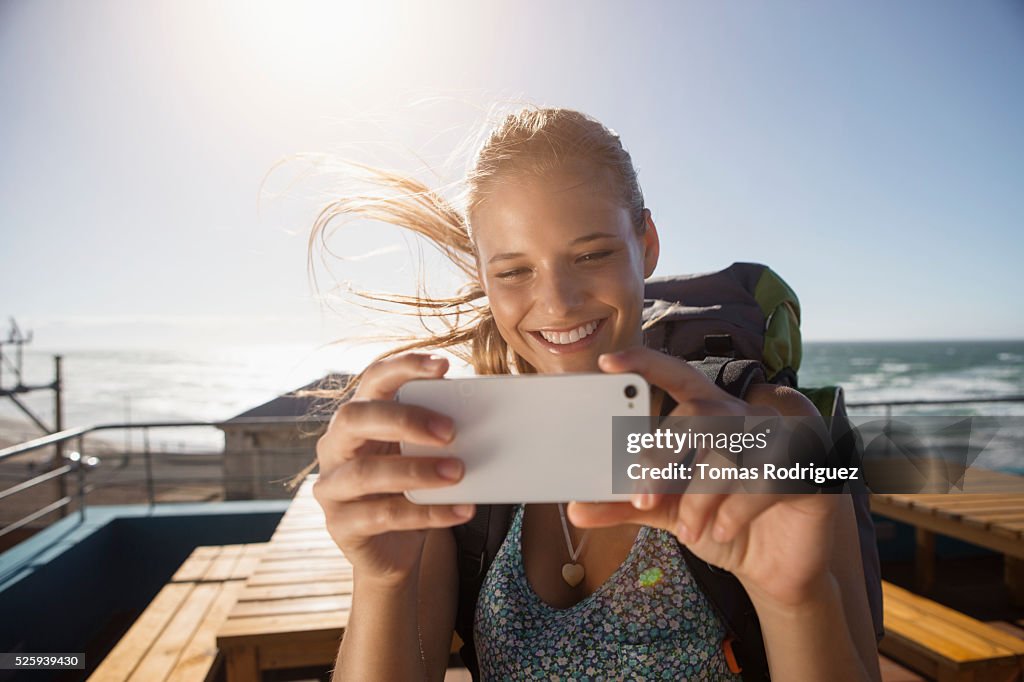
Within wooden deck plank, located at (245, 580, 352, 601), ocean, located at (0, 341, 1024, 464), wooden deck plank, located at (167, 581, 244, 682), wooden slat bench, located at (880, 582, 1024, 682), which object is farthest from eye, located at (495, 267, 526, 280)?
ocean, located at (0, 341, 1024, 464)

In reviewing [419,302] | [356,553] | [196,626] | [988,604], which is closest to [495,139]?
[419,302]

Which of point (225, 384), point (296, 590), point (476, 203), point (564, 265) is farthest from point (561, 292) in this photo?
point (225, 384)

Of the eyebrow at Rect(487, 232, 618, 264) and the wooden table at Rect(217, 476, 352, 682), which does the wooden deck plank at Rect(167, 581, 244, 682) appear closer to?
the wooden table at Rect(217, 476, 352, 682)

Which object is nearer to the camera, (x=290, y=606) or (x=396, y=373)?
(x=396, y=373)

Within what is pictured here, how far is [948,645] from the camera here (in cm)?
245

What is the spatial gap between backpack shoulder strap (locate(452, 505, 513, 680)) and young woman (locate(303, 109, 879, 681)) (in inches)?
0.9

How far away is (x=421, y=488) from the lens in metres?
0.89

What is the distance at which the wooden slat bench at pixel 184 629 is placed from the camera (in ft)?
7.47

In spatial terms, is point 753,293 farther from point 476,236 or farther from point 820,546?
point 820,546

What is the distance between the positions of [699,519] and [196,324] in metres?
95.8

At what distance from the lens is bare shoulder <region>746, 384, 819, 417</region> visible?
1.23 m

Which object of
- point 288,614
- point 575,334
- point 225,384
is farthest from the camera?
point 225,384

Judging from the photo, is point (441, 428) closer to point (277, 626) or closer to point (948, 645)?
point (277, 626)

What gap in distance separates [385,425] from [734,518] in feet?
1.65
